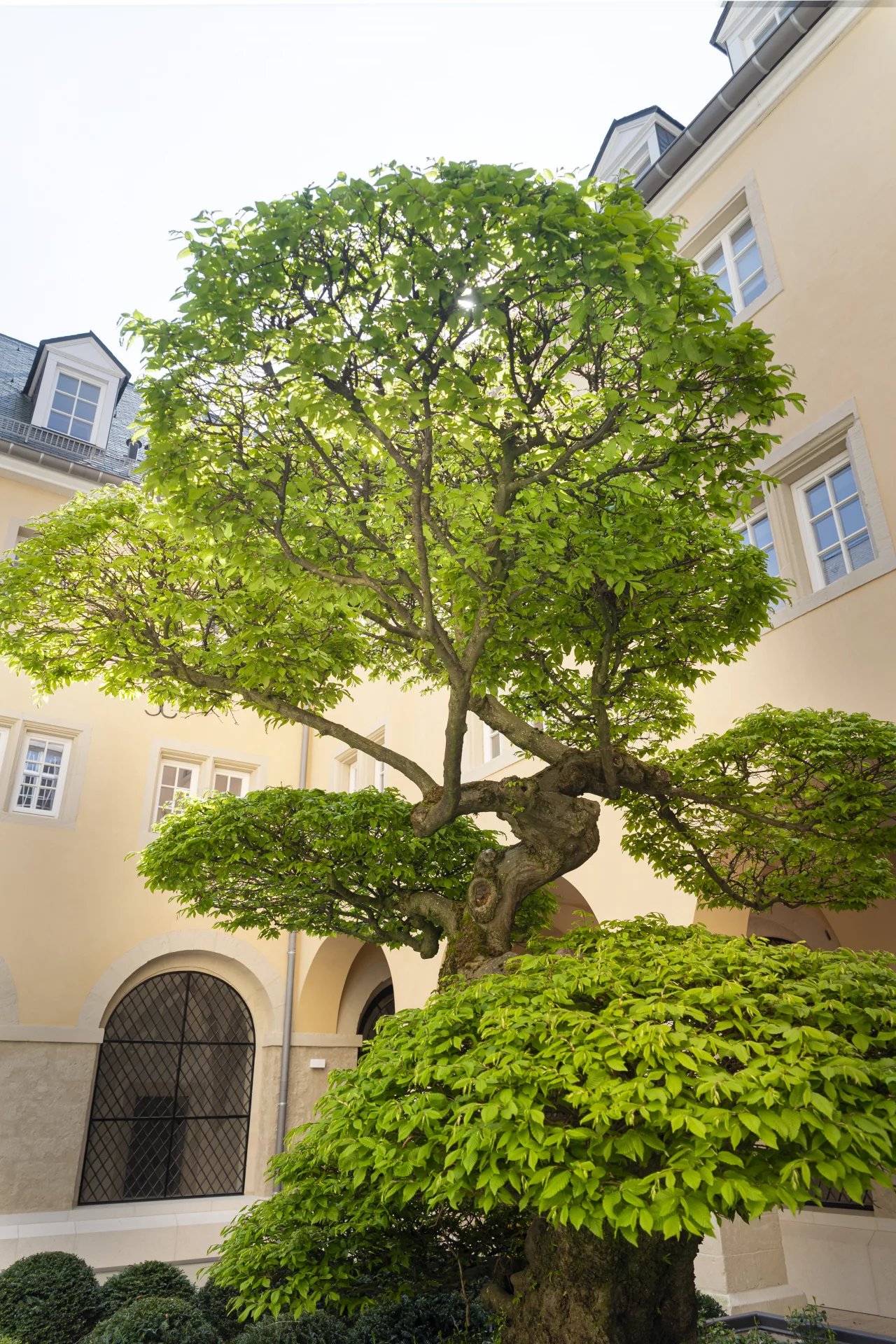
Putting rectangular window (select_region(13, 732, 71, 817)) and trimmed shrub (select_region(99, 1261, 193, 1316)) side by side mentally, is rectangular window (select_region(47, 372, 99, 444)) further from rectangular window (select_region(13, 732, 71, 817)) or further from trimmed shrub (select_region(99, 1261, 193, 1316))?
trimmed shrub (select_region(99, 1261, 193, 1316))

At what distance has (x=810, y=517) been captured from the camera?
745cm

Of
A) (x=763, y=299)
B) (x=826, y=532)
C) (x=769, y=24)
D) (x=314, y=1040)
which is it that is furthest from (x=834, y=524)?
(x=314, y=1040)

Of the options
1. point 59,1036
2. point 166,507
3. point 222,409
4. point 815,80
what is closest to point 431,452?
point 222,409

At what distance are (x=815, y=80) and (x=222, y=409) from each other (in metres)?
6.73

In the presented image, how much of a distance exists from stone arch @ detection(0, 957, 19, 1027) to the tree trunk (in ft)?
28.8

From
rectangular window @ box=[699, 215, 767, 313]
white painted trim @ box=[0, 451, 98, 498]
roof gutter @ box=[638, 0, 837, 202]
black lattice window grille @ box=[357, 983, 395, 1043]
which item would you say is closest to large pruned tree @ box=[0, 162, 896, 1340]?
rectangular window @ box=[699, 215, 767, 313]

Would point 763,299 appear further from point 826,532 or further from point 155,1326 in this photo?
point 155,1326

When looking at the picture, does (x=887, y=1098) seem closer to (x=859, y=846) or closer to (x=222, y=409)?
(x=859, y=846)

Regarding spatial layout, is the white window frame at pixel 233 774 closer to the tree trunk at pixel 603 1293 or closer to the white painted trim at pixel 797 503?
the white painted trim at pixel 797 503

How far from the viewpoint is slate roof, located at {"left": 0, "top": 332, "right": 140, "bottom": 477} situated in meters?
13.8

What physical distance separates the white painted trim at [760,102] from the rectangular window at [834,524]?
12.3ft

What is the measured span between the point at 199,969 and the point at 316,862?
7.54 metres

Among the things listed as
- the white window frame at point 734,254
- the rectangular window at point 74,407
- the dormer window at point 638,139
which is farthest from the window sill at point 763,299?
the rectangular window at point 74,407

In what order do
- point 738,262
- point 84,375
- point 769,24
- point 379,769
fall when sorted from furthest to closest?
point 84,375
point 379,769
point 769,24
point 738,262
